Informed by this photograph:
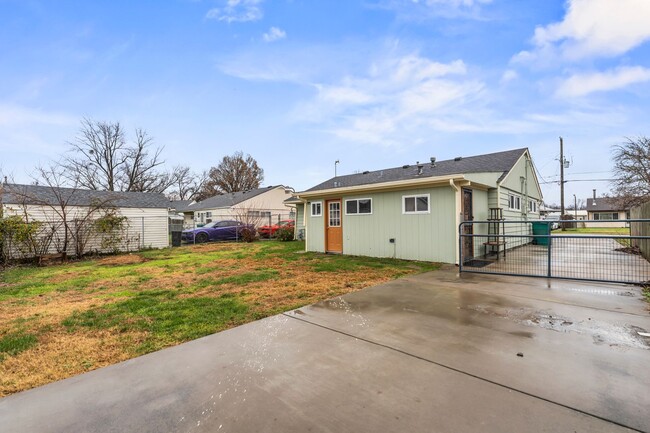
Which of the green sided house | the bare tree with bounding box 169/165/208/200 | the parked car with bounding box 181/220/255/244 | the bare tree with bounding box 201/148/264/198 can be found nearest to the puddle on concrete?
the green sided house

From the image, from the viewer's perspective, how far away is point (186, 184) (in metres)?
41.4

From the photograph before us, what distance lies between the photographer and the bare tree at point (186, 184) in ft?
129

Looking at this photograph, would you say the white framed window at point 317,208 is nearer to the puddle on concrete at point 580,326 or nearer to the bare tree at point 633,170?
the puddle on concrete at point 580,326

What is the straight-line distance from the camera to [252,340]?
3.17 m

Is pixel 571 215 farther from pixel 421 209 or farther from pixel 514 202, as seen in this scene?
pixel 421 209

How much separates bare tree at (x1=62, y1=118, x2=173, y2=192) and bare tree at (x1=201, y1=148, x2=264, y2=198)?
9.74m

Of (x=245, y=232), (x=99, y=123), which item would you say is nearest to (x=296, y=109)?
(x=245, y=232)

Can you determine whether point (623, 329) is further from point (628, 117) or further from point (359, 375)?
point (628, 117)

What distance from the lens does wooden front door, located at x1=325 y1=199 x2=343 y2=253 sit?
11.1 m

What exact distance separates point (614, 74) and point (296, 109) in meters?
12.1

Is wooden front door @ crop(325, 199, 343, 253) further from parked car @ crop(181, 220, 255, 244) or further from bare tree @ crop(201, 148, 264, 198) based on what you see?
bare tree @ crop(201, 148, 264, 198)

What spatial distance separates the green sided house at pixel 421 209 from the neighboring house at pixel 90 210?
8.55 metres

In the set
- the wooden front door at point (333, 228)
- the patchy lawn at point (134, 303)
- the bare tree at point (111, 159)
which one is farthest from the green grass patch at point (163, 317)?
the bare tree at point (111, 159)

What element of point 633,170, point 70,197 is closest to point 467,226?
point 633,170
